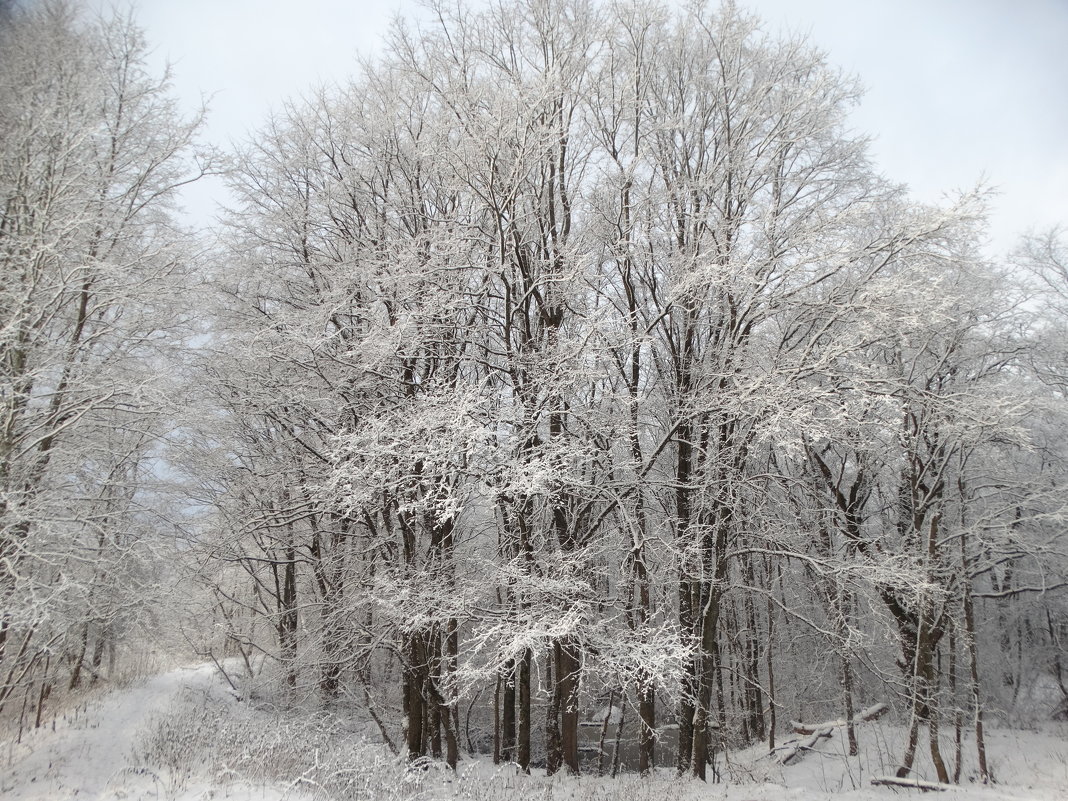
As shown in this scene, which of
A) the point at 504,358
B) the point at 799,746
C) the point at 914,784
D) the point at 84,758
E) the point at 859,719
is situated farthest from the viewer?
the point at 859,719

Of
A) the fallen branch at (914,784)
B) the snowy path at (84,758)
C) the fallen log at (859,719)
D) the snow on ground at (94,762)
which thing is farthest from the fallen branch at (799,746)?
the snowy path at (84,758)

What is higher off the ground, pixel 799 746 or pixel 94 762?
pixel 94 762

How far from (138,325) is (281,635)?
22.8 ft

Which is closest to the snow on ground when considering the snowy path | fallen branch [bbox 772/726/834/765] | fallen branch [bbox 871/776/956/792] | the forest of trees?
the snowy path

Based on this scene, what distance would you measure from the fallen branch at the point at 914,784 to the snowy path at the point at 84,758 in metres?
10.2

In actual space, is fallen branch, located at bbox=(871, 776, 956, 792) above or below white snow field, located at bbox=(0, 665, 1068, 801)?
below

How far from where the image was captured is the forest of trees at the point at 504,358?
300 inches

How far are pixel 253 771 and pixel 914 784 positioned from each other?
Result: 9574mm

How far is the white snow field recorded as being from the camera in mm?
5945

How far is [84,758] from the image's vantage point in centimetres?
720

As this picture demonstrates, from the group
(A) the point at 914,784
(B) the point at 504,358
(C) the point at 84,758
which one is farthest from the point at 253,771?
(A) the point at 914,784

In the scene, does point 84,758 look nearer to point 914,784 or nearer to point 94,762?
point 94,762

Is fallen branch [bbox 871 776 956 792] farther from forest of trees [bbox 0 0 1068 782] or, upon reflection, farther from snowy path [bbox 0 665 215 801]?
snowy path [bbox 0 665 215 801]

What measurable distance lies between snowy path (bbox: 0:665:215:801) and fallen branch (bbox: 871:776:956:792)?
10.2 metres
